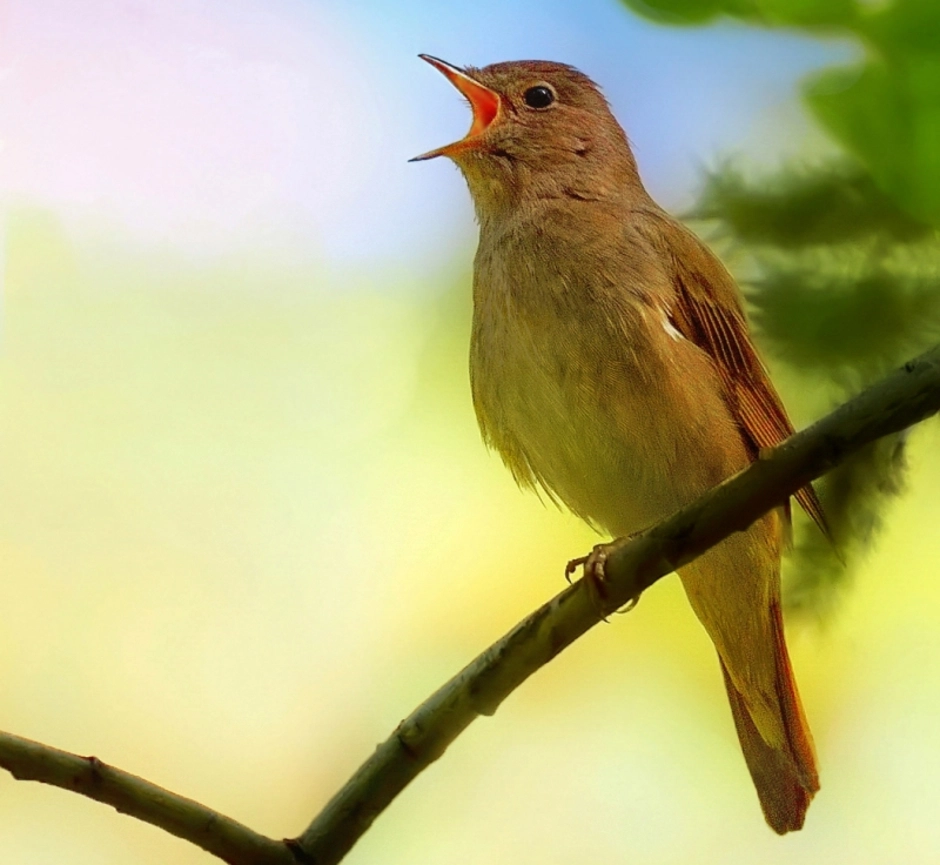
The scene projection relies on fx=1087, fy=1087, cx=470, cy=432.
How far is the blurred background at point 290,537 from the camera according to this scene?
39.0 inches

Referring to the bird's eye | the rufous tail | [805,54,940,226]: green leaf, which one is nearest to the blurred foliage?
[805,54,940,226]: green leaf

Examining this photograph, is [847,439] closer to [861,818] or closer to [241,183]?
[861,818]

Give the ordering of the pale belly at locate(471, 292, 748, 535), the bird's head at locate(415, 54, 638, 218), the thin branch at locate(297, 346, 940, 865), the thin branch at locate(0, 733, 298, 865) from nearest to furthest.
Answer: the thin branch at locate(297, 346, 940, 865), the thin branch at locate(0, 733, 298, 865), the pale belly at locate(471, 292, 748, 535), the bird's head at locate(415, 54, 638, 218)

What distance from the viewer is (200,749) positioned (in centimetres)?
105

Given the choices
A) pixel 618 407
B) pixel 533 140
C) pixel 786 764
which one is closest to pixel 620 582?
pixel 618 407

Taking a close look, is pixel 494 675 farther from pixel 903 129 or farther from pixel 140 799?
pixel 903 129

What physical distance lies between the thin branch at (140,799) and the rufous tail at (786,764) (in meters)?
0.40

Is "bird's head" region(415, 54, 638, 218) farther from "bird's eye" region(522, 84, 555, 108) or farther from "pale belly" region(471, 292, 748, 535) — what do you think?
"pale belly" region(471, 292, 748, 535)

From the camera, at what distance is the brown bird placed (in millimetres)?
779

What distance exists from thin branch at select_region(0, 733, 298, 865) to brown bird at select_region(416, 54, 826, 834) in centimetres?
36

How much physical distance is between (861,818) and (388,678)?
0.45 m

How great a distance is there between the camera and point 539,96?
975 millimetres

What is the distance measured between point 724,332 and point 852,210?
0.27 meters

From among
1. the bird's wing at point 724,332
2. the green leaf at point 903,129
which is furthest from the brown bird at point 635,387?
the green leaf at point 903,129
